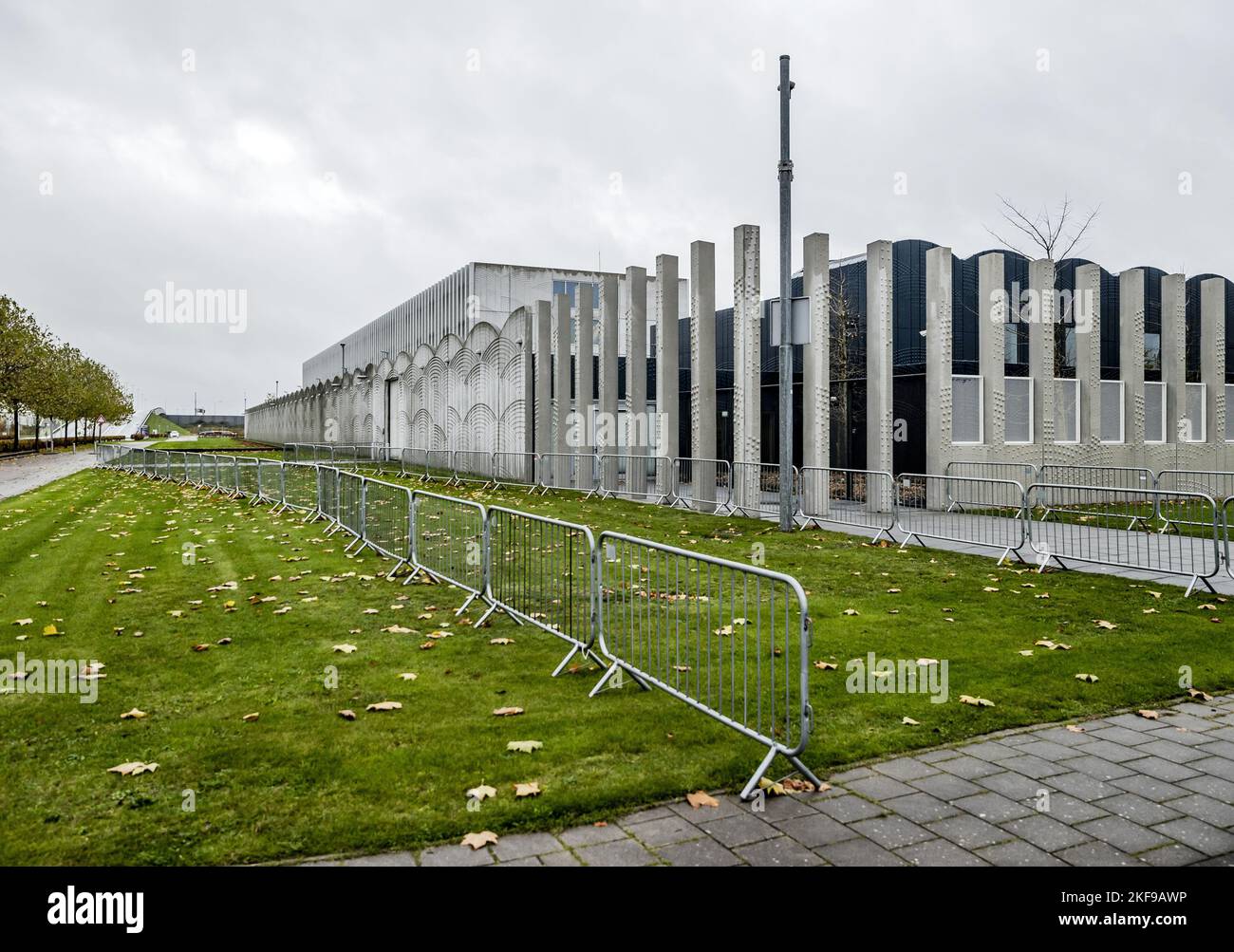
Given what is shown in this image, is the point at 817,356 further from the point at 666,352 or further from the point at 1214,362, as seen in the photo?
the point at 1214,362

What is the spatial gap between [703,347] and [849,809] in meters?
16.9

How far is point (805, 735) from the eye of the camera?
4.71 metres

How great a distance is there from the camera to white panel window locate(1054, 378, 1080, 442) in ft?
75.4

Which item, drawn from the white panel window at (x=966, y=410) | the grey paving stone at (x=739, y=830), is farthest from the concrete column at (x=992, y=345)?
the grey paving stone at (x=739, y=830)

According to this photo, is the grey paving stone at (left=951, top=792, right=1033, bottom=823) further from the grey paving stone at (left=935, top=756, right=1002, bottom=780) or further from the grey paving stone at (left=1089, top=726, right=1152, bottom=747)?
the grey paving stone at (left=1089, top=726, right=1152, bottom=747)

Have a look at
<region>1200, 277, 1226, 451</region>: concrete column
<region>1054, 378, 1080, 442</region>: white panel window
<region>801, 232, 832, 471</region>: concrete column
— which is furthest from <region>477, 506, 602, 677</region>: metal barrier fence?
<region>1200, 277, 1226, 451</region>: concrete column

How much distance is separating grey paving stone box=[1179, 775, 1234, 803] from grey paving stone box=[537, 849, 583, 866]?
10.7 feet

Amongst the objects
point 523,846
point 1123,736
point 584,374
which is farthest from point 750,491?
point 523,846

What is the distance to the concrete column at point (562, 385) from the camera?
86.3 feet

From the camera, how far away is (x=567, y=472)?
86.2ft

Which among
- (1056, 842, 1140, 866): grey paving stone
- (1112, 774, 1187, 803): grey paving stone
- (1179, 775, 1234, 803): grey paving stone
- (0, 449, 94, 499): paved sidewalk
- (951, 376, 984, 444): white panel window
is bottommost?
(1056, 842, 1140, 866): grey paving stone
